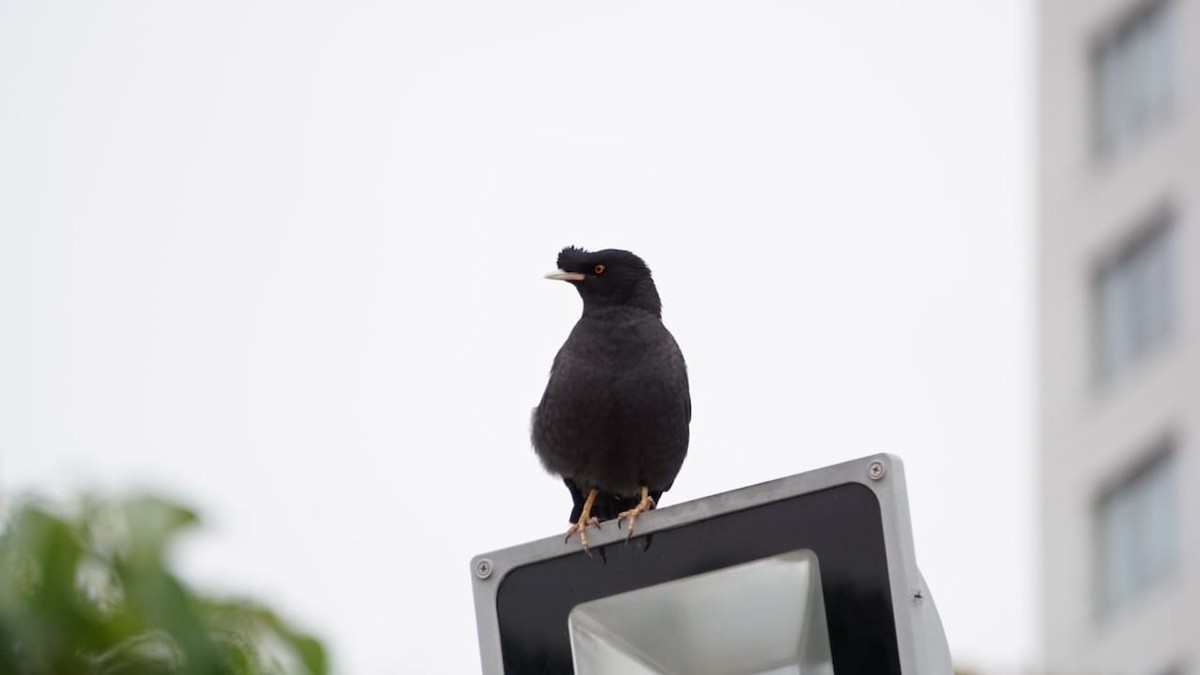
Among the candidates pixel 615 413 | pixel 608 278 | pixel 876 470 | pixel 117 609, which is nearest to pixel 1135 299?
pixel 608 278

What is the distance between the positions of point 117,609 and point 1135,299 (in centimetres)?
2936

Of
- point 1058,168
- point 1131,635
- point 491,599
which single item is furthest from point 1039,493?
point 491,599

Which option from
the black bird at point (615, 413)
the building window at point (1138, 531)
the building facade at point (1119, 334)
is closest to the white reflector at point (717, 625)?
the black bird at point (615, 413)

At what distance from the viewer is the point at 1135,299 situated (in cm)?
3022

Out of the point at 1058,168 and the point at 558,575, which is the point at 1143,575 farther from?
the point at 558,575

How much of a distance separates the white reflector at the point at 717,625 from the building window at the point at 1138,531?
82.8 ft

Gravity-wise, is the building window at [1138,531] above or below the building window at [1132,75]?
below

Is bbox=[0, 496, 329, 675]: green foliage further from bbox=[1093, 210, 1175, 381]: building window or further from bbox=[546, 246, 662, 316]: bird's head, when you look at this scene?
bbox=[1093, 210, 1175, 381]: building window

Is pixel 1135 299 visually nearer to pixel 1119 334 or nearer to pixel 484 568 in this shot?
pixel 1119 334

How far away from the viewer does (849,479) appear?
135 inches

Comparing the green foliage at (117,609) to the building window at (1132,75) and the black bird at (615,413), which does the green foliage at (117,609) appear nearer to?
the black bird at (615,413)

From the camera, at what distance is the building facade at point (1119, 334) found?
91.9ft

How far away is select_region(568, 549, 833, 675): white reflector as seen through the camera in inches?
136

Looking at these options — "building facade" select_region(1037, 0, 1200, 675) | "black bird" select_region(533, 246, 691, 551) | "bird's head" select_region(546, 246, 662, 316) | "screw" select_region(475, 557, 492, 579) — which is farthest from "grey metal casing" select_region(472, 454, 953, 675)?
"building facade" select_region(1037, 0, 1200, 675)
